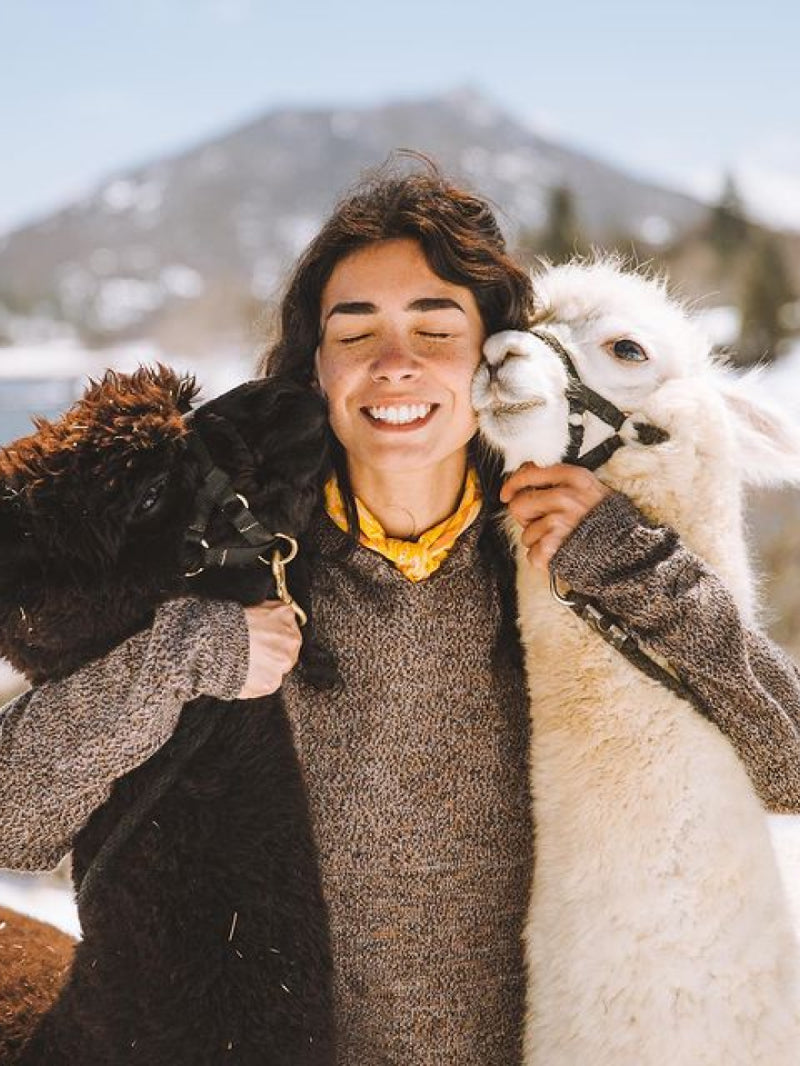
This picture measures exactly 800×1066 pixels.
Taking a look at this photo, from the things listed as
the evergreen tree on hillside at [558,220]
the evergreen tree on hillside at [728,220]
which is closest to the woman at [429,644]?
the evergreen tree on hillside at [558,220]

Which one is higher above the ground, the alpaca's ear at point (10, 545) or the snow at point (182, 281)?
the alpaca's ear at point (10, 545)

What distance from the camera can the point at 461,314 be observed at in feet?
5.95

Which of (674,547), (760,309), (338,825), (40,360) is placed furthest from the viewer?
(760,309)

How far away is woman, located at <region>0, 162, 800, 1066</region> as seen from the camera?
5.44 ft

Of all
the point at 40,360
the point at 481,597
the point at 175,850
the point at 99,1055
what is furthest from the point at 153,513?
the point at 40,360

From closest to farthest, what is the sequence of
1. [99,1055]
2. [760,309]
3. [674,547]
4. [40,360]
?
[99,1055], [674,547], [40,360], [760,309]

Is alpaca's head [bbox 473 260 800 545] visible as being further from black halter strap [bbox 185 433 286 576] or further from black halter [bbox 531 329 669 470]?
black halter strap [bbox 185 433 286 576]

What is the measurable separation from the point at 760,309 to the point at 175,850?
19026mm

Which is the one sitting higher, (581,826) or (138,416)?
(138,416)

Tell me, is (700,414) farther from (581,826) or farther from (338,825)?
(338,825)

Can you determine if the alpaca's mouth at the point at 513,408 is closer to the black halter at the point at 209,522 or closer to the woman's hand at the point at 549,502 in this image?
the woman's hand at the point at 549,502

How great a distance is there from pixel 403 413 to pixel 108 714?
65 cm

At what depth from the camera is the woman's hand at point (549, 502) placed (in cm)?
168

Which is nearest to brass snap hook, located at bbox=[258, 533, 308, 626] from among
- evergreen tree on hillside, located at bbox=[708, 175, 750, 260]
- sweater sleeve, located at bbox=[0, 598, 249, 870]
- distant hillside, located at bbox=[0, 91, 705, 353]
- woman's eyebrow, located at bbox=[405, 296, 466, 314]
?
sweater sleeve, located at bbox=[0, 598, 249, 870]
